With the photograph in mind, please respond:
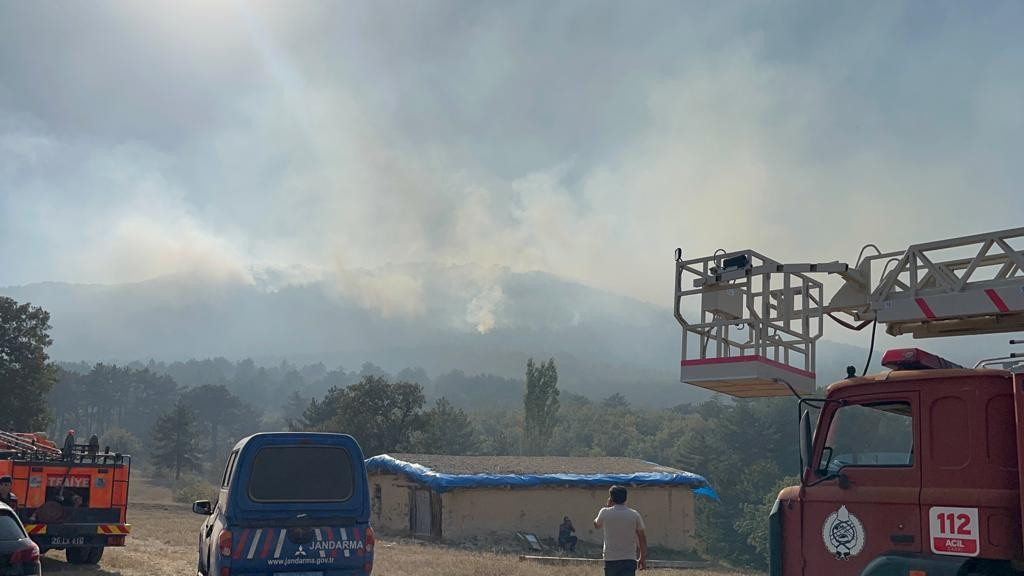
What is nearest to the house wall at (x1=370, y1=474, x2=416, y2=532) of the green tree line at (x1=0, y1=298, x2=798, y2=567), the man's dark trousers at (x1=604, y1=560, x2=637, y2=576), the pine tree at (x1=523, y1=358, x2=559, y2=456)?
the green tree line at (x1=0, y1=298, x2=798, y2=567)

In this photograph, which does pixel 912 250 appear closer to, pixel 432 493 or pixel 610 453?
pixel 432 493

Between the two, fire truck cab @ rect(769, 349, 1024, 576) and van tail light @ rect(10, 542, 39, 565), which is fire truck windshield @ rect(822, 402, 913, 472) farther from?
van tail light @ rect(10, 542, 39, 565)

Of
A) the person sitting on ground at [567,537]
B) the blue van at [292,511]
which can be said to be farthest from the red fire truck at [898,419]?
the person sitting on ground at [567,537]

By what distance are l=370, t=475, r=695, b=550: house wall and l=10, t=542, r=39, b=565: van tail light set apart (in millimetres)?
21837

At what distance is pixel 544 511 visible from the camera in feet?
101

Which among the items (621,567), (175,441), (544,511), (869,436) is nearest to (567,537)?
(544,511)

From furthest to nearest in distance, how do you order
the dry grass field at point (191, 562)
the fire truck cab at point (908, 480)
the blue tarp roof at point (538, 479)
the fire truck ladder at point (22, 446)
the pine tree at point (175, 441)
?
the pine tree at point (175, 441) → the blue tarp roof at point (538, 479) → the fire truck ladder at point (22, 446) → the dry grass field at point (191, 562) → the fire truck cab at point (908, 480)

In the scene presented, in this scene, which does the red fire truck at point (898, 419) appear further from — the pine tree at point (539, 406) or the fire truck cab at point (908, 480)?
the pine tree at point (539, 406)

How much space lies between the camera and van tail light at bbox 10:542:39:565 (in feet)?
27.8

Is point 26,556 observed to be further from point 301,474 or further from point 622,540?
point 622,540

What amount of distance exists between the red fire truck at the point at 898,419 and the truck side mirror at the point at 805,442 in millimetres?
11

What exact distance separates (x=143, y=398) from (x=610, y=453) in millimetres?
91050

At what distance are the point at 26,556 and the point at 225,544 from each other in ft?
6.34

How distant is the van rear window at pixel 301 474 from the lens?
31.7 ft
